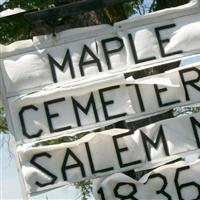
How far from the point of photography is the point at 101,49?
3.97 metres

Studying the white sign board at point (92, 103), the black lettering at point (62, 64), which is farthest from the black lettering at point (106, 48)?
the black lettering at point (62, 64)

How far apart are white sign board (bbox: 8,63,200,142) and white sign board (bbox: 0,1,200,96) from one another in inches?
4.0

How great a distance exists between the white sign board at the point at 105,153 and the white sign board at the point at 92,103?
12cm

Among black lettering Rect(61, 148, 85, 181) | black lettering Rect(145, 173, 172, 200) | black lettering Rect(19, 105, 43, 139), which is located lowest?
black lettering Rect(145, 173, 172, 200)

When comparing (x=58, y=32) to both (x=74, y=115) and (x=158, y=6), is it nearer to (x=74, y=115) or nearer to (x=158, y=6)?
(x=74, y=115)

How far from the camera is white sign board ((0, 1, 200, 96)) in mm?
3939

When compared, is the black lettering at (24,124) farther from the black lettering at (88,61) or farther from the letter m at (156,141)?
the letter m at (156,141)

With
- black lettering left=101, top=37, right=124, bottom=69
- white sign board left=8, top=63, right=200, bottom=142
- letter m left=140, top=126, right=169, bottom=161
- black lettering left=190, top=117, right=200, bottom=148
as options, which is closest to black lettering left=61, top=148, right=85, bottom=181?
white sign board left=8, top=63, right=200, bottom=142

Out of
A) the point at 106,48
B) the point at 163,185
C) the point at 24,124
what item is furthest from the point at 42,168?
the point at 106,48

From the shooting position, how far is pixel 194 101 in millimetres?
3920

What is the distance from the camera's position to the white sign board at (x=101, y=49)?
3.94m

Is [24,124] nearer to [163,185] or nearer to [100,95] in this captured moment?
[100,95]

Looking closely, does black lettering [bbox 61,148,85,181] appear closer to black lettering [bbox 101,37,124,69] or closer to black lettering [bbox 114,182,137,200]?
black lettering [bbox 114,182,137,200]

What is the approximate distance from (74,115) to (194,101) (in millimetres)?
845
